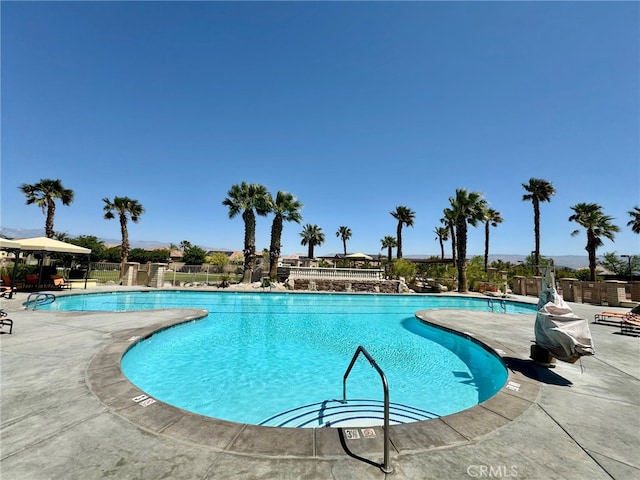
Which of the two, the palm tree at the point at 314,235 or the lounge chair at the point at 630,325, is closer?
the lounge chair at the point at 630,325

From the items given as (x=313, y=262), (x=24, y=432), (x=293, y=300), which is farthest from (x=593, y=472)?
(x=313, y=262)

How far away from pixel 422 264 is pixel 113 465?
118 feet

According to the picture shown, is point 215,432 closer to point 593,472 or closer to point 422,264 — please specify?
point 593,472

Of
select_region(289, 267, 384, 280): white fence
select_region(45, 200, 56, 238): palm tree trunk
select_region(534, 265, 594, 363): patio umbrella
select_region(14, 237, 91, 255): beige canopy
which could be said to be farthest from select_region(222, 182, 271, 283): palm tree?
select_region(534, 265, 594, 363): patio umbrella

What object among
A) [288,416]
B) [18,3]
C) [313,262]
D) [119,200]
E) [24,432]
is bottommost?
[288,416]

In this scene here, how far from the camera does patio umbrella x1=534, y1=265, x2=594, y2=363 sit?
4.79 meters

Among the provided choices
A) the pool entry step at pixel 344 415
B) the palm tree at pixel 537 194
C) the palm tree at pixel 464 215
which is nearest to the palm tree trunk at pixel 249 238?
the palm tree at pixel 464 215

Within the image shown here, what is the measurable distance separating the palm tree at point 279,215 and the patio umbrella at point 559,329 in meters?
22.7

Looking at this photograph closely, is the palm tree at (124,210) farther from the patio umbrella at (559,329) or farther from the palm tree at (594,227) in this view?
the palm tree at (594,227)

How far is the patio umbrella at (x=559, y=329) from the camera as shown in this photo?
479 cm

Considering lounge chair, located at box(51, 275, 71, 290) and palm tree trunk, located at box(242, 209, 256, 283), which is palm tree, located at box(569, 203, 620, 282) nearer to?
palm tree trunk, located at box(242, 209, 256, 283)

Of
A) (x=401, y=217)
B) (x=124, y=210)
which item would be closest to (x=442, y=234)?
(x=401, y=217)

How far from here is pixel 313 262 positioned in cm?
3928

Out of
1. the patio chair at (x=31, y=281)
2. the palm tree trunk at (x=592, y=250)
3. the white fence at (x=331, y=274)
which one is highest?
the palm tree trunk at (x=592, y=250)
